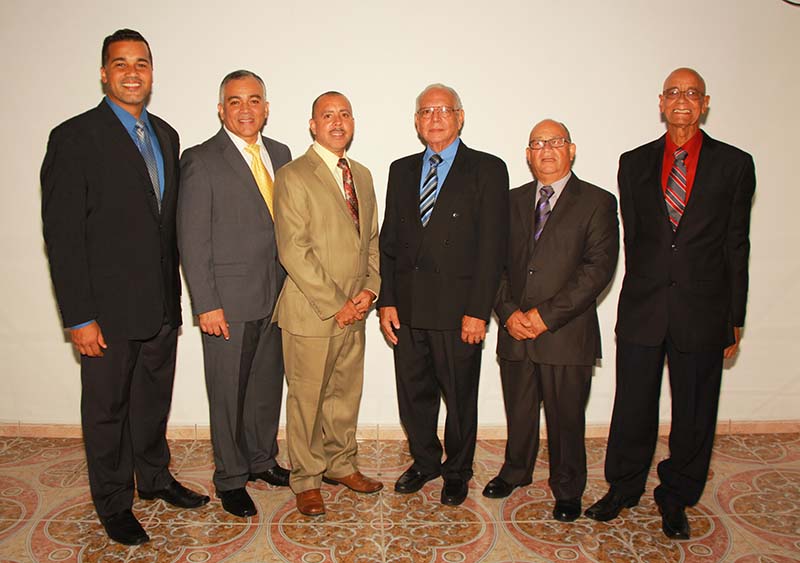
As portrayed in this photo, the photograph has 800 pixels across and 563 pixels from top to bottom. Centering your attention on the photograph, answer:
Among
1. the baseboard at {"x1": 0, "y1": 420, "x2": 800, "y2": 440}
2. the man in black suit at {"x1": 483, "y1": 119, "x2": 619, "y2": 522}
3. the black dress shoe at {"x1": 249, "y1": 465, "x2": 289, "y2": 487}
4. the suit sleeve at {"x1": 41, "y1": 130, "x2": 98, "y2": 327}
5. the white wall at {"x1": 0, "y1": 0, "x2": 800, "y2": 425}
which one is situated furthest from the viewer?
the baseboard at {"x1": 0, "y1": 420, "x2": 800, "y2": 440}

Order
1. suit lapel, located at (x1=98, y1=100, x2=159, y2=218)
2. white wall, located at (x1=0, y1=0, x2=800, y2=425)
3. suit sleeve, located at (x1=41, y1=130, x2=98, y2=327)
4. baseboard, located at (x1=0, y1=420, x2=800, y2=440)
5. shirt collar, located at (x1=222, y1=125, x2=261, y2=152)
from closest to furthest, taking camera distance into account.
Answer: suit sleeve, located at (x1=41, y1=130, x2=98, y2=327), suit lapel, located at (x1=98, y1=100, x2=159, y2=218), shirt collar, located at (x1=222, y1=125, x2=261, y2=152), white wall, located at (x1=0, y1=0, x2=800, y2=425), baseboard, located at (x1=0, y1=420, x2=800, y2=440)

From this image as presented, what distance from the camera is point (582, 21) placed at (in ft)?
12.4

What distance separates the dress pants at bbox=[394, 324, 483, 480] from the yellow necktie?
887 millimetres

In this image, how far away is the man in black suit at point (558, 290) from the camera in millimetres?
2982

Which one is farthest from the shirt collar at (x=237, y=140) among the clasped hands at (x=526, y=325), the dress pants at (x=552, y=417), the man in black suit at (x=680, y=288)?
the man in black suit at (x=680, y=288)

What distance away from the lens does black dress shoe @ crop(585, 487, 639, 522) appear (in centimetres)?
304

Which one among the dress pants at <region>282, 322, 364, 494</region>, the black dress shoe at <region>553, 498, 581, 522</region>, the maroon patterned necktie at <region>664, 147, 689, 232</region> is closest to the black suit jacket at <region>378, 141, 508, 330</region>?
the dress pants at <region>282, 322, 364, 494</region>

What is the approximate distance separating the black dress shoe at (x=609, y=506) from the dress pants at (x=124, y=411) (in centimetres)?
205

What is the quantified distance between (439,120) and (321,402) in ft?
4.64

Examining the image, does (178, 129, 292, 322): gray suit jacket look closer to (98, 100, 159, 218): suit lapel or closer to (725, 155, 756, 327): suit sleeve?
(98, 100, 159, 218): suit lapel

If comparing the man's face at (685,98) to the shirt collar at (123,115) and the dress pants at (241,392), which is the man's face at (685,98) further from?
the shirt collar at (123,115)

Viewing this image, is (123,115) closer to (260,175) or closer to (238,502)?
(260,175)

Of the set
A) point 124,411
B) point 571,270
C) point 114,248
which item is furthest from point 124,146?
point 571,270

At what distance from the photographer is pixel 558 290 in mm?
3023
